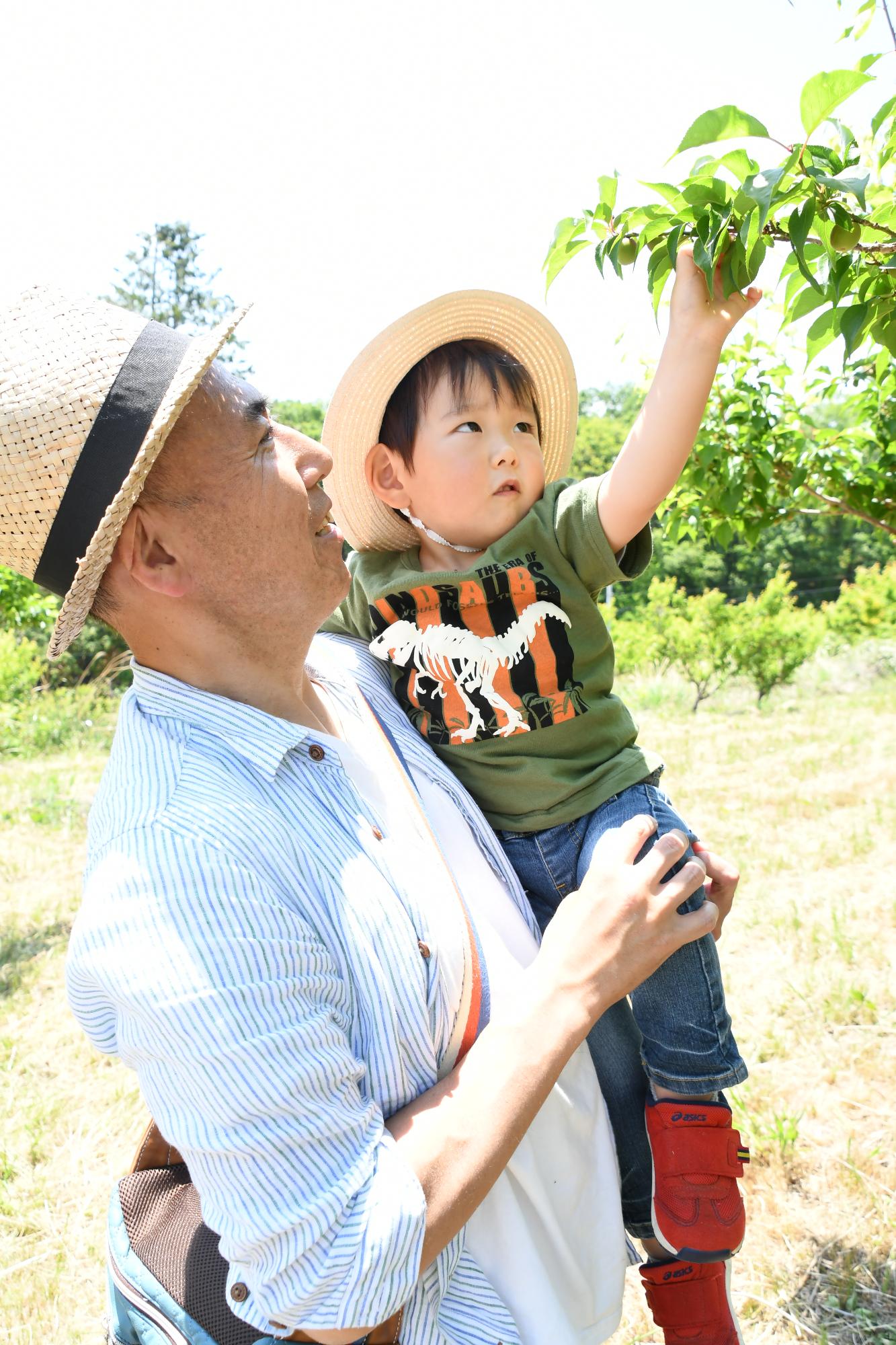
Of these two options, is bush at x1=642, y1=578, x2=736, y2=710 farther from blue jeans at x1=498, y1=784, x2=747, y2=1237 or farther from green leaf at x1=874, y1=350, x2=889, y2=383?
blue jeans at x1=498, y1=784, x2=747, y2=1237

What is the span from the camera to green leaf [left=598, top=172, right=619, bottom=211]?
1.29 meters

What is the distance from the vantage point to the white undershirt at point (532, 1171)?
4.16ft

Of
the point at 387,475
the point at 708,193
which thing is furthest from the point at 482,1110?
the point at 387,475

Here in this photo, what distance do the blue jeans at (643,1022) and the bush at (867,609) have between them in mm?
15341

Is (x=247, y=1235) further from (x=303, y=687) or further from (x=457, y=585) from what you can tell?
(x=457, y=585)

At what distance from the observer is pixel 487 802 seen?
5.91ft

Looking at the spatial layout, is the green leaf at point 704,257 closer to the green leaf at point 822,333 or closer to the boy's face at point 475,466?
the green leaf at point 822,333

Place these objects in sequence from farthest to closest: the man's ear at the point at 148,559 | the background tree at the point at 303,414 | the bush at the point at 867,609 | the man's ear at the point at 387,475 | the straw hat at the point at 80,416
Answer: the background tree at the point at 303,414 → the bush at the point at 867,609 → the man's ear at the point at 387,475 → the man's ear at the point at 148,559 → the straw hat at the point at 80,416

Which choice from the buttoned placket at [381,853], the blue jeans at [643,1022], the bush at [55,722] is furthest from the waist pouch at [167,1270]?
the bush at [55,722]

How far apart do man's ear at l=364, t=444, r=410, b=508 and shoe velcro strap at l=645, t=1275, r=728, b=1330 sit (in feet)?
5.01

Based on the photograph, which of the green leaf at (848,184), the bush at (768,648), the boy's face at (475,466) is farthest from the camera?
the bush at (768,648)

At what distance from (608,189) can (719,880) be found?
118 cm

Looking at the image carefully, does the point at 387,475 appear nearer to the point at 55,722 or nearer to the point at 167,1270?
the point at 167,1270

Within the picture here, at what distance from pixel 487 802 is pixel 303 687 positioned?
1.50 ft
